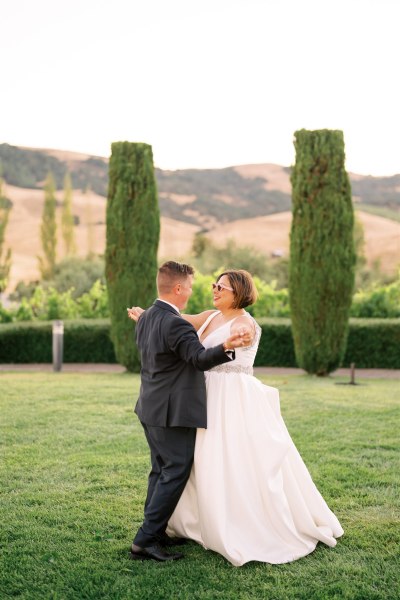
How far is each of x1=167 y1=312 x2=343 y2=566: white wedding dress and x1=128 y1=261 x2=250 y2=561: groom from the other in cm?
11

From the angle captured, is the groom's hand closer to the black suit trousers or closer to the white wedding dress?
the white wedding dress

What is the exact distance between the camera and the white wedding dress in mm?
4086

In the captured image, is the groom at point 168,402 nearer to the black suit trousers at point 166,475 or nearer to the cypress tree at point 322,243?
the black suit trousers at point 166,475

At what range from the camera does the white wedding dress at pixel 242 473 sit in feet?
13.4

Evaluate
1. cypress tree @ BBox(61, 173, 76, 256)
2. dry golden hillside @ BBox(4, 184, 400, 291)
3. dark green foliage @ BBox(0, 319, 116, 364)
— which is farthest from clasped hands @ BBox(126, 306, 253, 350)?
dry golden hillside @ BBox(4, 184, 400, 291)

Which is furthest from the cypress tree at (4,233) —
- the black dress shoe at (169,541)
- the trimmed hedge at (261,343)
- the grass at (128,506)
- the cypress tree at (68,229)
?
the black dress shoe at (169,541)

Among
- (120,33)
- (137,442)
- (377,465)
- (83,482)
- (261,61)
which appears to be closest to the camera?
(83,482)

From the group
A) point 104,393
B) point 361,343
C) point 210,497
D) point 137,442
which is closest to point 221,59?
point 361,343

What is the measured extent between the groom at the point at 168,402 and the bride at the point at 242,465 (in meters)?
0.12

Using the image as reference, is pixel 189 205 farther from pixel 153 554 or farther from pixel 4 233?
pixel 153 554

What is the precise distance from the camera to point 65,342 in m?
16.3

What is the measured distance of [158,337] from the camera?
4039 millimetres

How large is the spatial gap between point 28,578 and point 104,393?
22.0ft

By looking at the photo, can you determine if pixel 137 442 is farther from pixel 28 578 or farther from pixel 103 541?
pixel 28 578
